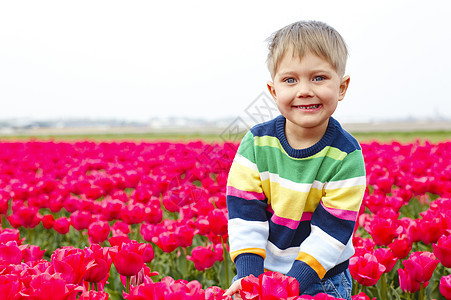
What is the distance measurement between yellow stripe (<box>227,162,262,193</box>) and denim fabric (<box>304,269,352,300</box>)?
0.51m

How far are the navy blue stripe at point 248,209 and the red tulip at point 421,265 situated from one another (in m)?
0.79

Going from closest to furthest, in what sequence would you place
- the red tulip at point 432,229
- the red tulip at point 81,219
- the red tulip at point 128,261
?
the red tulip at point 128,261 < the red tulip at point 432,229 < the red tulip at point 81,219

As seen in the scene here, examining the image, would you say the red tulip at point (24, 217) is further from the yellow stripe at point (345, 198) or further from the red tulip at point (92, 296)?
the yellow stripe at point (345, 198)

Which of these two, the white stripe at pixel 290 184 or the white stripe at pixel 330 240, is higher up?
the white stripe at pixel 290 184

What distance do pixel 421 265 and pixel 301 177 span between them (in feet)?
2.53

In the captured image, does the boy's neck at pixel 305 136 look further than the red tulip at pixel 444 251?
No

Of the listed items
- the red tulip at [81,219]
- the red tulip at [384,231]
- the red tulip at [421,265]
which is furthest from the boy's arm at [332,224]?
→ the red tulip at [81,219]

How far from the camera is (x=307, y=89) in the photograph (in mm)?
1810

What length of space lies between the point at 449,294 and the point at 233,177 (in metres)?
1.13

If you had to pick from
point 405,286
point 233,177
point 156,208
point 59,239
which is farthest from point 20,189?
point 405,286

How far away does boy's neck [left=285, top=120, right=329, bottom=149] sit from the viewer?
6.64 feet

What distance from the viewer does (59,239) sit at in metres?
4.22

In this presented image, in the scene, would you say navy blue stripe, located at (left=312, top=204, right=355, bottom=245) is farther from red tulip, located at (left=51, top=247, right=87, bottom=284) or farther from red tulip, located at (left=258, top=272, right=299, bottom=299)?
red tulip, located at (left=51, top=247, right=87, bottom=284)

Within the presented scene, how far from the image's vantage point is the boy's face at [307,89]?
1.82m
